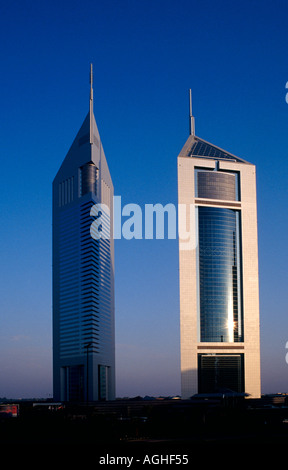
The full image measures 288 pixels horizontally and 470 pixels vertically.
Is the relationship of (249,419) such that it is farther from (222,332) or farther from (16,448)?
(222,332)

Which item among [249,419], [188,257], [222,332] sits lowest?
[249,419]

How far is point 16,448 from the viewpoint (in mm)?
60406

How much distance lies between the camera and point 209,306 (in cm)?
19825

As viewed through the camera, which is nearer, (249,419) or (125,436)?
(125,436)
